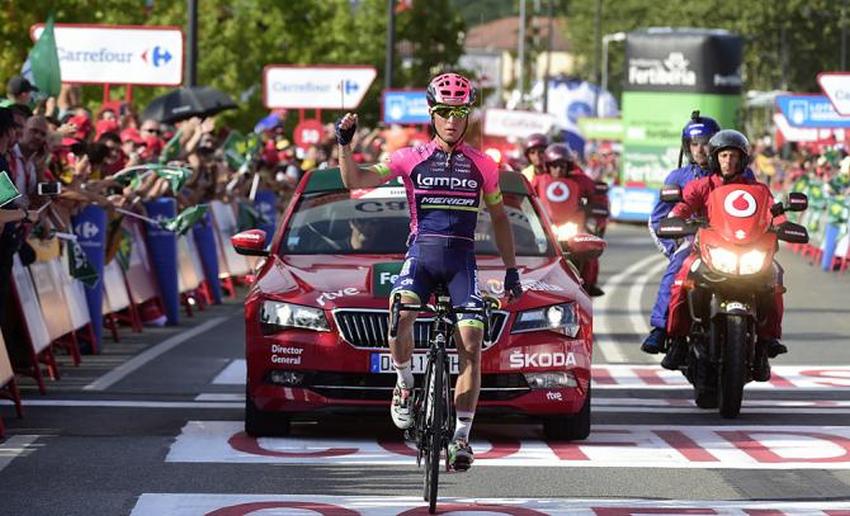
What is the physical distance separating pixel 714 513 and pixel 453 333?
1.53 meters

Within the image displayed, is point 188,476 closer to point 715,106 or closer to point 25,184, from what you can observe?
point 25,184

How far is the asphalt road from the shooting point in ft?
32.1

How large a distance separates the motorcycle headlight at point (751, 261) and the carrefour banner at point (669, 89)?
35.4m

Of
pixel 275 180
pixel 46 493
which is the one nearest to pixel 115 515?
pixel 46 493

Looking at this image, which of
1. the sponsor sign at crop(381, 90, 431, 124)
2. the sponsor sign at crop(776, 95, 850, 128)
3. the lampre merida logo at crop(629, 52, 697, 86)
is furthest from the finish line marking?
the sponsor sign at crop(381, 90, 431, 124)

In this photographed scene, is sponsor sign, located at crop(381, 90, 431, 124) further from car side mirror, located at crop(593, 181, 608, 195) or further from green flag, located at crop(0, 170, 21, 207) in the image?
green flag, located at crop(0, 170, 21, 207)

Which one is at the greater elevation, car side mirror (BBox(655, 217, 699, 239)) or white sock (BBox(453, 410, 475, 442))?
car side mirror (BBox(655, 217, 699, 239))

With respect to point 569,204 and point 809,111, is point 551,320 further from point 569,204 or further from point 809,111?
point 809,111

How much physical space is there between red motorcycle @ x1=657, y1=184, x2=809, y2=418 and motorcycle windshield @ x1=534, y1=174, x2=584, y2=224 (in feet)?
17.0

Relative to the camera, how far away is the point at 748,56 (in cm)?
11444

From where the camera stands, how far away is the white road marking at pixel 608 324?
17.8 metres

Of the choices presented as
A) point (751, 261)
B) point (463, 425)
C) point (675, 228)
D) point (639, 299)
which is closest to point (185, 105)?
point (639, 299)

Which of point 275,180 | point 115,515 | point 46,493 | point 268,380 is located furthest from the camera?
point 275,180

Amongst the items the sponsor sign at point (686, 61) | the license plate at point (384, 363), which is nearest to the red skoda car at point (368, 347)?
the license plate at point (384, 363)
